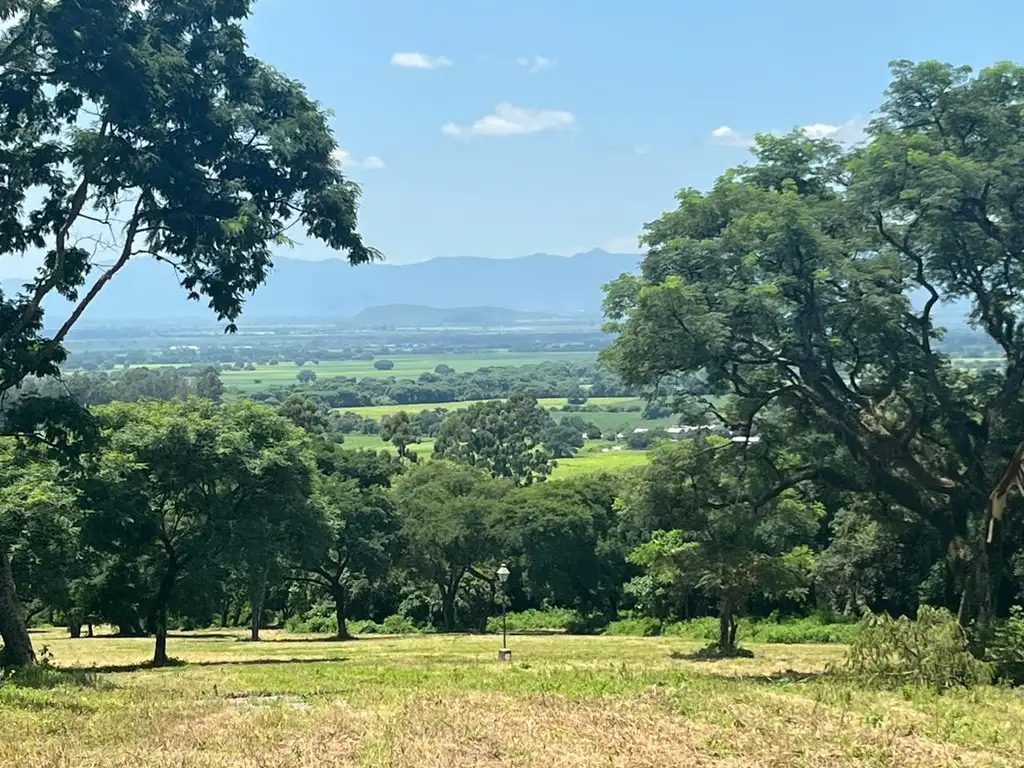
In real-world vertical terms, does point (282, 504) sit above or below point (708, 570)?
above

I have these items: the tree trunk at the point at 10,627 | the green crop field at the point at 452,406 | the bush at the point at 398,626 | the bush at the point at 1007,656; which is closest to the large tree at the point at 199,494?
the tree trunk at the point at 10,627

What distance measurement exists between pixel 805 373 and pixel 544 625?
32467mm

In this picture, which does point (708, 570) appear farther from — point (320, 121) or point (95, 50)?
point (95, 50)

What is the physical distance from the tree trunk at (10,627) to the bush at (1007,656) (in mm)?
13821

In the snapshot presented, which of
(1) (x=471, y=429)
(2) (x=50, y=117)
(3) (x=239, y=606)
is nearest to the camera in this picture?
(2) (x=50, y=117)

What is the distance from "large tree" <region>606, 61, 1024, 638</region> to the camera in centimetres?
1612

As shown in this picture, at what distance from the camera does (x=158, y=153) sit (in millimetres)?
14172

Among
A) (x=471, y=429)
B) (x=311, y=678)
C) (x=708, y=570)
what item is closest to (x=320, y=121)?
(x=311, y=678)

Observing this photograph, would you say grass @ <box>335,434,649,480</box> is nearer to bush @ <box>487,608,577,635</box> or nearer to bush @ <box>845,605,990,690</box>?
bush @ <box>487,608,577,635</box>

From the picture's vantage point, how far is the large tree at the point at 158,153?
13594mm

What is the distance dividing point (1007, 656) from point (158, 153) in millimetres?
14410

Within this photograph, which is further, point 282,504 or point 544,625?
point 544,625

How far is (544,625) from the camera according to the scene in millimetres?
47469

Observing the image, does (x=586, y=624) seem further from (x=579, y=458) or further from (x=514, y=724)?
(x=579, y=458)
